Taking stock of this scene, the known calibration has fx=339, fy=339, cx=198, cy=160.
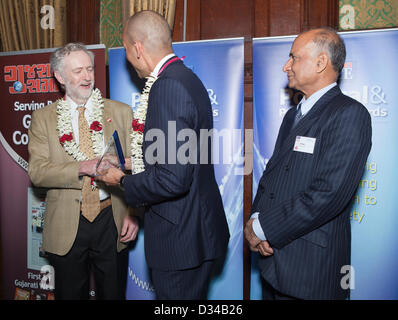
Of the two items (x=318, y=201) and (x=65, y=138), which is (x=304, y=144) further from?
(x=65, y=138)

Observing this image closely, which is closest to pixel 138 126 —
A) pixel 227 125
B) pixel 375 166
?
pixel 227 125

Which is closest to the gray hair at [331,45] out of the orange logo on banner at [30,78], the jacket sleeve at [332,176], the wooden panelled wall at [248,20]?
the jacket sleeve at [332,176]

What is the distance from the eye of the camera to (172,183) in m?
1.50

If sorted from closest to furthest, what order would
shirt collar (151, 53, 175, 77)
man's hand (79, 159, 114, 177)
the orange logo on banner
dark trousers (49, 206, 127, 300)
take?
shirt collar (151, 53, 175, 77)
man's hand (79, 159, 114, 177)
dark trousers (49, 206, 127, 300)
the orange logo on banner

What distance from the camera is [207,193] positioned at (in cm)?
172

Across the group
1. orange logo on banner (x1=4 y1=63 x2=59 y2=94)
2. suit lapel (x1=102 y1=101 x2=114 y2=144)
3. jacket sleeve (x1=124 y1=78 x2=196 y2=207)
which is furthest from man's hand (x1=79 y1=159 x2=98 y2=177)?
orange logo on banner (x1=4 y1=63 x2=59 y2=94)

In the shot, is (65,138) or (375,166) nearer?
(65,138)

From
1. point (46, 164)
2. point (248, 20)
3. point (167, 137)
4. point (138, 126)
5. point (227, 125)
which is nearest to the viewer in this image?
point (167, 137)

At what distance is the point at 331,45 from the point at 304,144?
20.0 inches

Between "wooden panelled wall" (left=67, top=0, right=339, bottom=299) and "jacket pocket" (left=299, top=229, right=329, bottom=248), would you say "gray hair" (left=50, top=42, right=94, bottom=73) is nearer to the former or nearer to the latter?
"wooden panelled wall" (left=67, top=0, right=339, bottom=299)

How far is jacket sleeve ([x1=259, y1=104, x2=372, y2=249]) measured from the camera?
1465 millimetres

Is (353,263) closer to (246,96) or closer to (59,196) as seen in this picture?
(246,96)

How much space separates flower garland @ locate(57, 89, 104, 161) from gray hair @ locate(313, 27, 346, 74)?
142 cm

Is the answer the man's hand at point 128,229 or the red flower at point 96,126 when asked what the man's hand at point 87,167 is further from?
the man's hand at point 128,229
